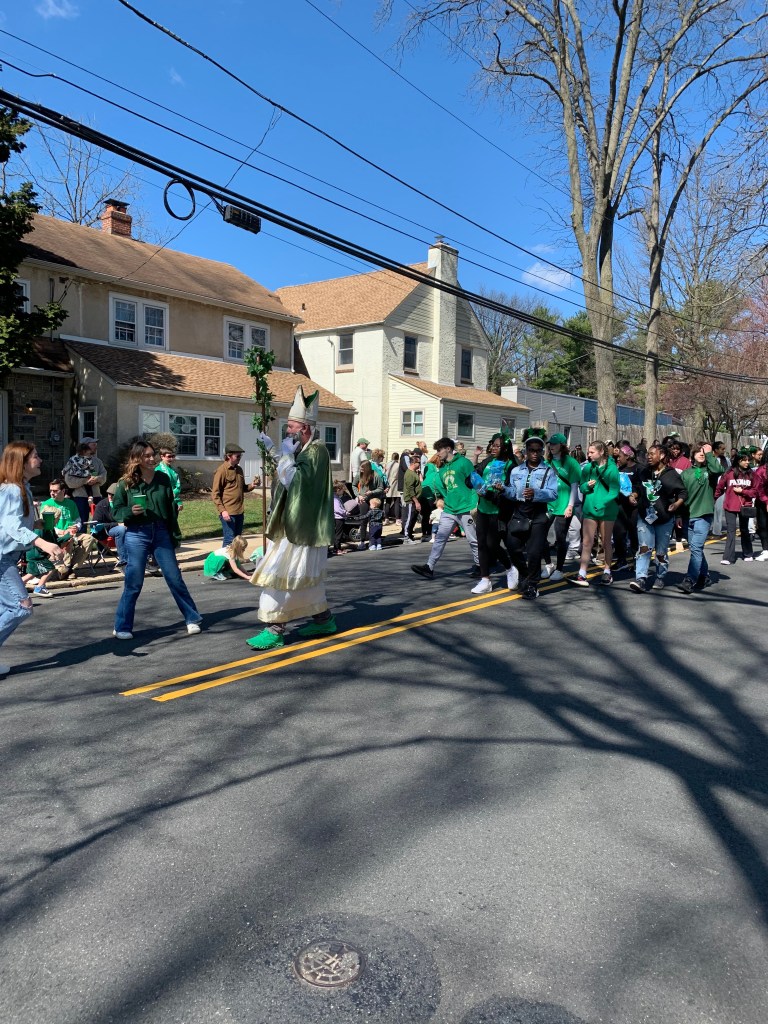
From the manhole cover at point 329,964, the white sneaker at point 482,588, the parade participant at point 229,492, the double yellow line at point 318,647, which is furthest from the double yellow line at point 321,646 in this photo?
the parade participant at point 229,492

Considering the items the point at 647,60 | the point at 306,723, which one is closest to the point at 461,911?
the point at 306,723

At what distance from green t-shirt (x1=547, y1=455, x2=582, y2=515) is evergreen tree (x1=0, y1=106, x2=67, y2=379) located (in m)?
10.7

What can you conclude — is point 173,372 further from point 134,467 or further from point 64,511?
point 134,467

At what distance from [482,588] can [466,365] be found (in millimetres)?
→ 26869

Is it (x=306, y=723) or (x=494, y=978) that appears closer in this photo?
(x=494, y=978)

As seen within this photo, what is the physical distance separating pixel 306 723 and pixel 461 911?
2193mm

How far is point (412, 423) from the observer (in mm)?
31156

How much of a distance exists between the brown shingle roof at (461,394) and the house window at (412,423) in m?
1.02

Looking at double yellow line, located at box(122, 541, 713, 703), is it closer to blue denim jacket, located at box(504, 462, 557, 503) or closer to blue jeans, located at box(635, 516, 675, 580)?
blue denim jacket, located at box(504, 462, 557, 503)

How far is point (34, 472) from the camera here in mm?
6211

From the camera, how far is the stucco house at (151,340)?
21953mm

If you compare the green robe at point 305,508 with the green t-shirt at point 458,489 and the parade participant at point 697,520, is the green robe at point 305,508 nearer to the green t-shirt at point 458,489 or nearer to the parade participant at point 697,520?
the green t-shirt at point 458,489

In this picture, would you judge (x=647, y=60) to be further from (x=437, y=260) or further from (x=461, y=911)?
(x=461, y=911)

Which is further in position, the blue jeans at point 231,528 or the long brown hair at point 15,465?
the blue jeans at point 231,528
